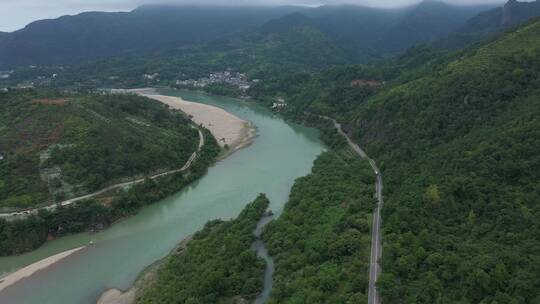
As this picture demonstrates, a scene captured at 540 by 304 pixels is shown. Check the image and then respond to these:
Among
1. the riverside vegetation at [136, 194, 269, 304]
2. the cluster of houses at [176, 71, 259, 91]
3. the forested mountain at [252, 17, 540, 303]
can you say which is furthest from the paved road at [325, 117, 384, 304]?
the cluster of houses at [176, 71, 259, 91]

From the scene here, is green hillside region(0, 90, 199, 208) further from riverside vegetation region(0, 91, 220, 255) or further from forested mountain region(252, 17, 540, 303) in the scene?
forested mountain region(252, 17, 540, 303)

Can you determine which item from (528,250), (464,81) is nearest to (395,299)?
(528,250)

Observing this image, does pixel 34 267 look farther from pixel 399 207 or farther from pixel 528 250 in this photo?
pixel 528 250

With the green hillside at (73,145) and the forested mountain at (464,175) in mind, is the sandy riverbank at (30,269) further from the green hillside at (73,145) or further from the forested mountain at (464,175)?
the forested mountain at (464,175)

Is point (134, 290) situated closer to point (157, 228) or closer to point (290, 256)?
point (157, 228)

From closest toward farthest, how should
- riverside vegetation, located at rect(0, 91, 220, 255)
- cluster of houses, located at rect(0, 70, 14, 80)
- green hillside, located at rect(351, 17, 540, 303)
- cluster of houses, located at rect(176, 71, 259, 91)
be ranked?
green hillside, located at rect(351, 17, 540, 303) < riverside vegetation, located at rect(0, 91, 220, 255) < cluster of houses, located at rect(176, 71, 259, 91) < cluster of houses, located at rect(0, 70, 14, 80)
